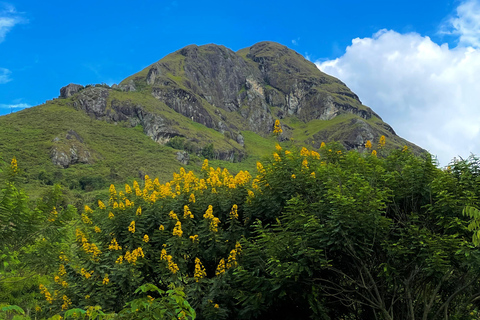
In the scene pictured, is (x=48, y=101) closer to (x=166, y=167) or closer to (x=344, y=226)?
(x=166, y=167)

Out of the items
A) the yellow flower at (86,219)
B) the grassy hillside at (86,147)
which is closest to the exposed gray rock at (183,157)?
the grassy hillside at (86,147)

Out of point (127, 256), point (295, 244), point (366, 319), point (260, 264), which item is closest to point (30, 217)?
point (127, 256)

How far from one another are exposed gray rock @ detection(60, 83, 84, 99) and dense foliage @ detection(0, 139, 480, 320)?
6523 inches

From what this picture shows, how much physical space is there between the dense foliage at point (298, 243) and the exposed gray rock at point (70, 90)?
544 ft

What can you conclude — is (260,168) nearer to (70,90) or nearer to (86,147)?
(86,147)

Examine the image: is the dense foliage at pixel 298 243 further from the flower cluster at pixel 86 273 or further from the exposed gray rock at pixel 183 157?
the exposed gray rock at pixel 183 157

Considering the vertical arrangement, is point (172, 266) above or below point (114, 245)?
below

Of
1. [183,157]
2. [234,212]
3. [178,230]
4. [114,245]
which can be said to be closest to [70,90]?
[183,157]

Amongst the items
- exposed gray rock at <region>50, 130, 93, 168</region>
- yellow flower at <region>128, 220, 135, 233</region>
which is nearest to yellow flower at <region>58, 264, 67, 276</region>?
yellow flower at <region>128, 220, 135, 233</region>

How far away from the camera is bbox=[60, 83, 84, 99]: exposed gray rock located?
15762 cm

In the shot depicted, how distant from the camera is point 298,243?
670 cm

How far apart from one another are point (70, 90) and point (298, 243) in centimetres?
17367

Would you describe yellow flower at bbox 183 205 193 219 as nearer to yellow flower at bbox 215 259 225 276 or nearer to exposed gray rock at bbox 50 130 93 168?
yellow flower at bbox 215 259 225 276

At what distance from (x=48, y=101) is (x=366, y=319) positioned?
164 m
